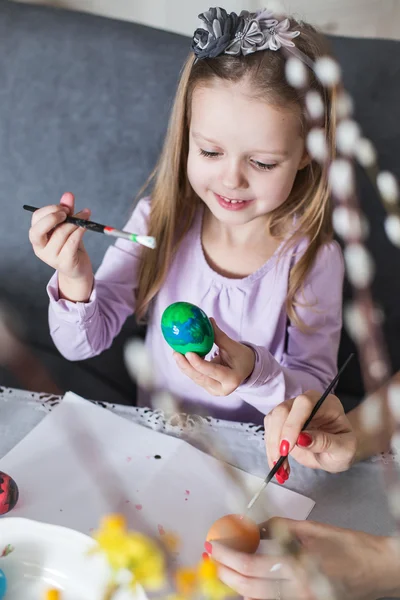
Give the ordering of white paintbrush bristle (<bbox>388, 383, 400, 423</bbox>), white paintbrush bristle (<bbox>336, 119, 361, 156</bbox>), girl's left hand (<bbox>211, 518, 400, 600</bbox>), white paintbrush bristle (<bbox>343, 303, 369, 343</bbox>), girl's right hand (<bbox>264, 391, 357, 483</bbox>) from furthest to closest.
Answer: white paintbrush bristle (<bbox>343, 303, 369, 343</bbox>), white paintbrush bristle (<bbox>336, 119, 361, 156</bbox>), white paintbrush bristle (<bbox>388, 383, 400, 423</bbox>), girl's right hand (<bbox>264, 391, 357, 483</bbox>), girl's left hand (<bbox>211, 518, 400, 600</bbox>)

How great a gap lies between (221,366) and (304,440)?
0.37ft

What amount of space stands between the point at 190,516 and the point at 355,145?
0.62 m

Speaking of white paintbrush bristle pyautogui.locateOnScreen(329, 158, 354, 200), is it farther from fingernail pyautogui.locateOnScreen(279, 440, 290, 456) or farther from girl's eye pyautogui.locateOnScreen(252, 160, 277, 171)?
fingernail pyautogui.locateOnScreen(279, 440, 290, 456)

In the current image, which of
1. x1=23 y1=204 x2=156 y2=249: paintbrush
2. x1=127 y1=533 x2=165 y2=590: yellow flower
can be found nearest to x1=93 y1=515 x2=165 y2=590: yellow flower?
x1=127 y1=533 x2=165 y2=590: yellow flower

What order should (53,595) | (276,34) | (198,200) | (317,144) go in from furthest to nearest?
(198,200)
(317,144)
(276,34)
(53,595)

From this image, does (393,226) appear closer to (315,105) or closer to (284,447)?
(315,105)

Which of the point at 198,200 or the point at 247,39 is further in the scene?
the point at 198,200

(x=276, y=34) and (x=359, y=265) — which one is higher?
(x=276, y=34)

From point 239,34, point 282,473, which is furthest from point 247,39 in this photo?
point 282,473

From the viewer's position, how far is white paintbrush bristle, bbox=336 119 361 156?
919 millimetres

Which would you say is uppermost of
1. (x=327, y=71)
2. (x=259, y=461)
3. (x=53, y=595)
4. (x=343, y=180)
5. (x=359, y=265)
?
(x=327, y=71)

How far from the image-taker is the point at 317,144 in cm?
80

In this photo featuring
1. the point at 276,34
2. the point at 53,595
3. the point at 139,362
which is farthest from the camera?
the point at 139,362

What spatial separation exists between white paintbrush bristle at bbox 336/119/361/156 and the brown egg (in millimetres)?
586
